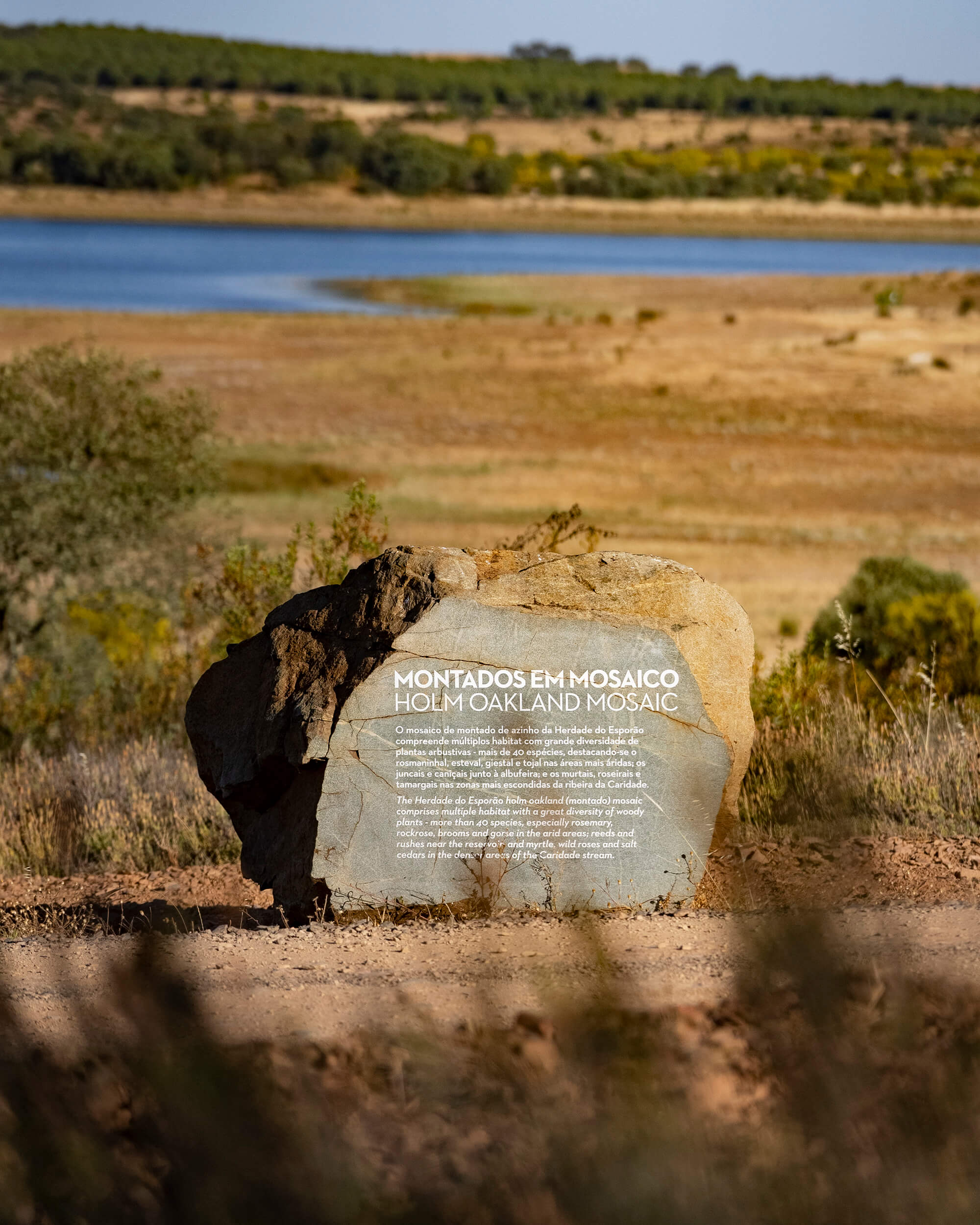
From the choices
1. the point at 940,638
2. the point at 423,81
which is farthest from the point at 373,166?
the point at 940,638

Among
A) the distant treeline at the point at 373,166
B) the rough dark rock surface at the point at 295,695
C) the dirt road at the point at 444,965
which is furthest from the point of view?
the distant treeline at the point at 373,166

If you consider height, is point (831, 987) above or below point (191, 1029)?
above

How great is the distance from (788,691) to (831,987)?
4647 millimetres

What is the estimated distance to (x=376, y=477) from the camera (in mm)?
21875

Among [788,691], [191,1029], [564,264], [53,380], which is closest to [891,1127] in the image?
[191,1029]

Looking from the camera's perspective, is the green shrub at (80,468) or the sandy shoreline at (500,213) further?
the sandy shoreline at (500,213)

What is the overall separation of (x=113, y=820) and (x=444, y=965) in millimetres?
3192

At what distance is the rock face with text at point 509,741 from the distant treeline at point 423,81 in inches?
6141

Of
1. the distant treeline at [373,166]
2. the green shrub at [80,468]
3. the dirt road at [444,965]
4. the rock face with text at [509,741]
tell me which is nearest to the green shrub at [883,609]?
the rock face with text at [509,741]

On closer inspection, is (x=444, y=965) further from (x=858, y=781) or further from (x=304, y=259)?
(x=304, y=259)

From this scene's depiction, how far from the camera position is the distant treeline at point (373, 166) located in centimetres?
10219

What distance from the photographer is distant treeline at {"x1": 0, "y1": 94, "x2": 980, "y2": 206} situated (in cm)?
10219

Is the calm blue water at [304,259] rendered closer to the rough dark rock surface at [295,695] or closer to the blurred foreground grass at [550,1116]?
the rough dark rock surface at [295,695]

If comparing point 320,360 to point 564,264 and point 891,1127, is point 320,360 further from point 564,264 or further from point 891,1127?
point 564,264
